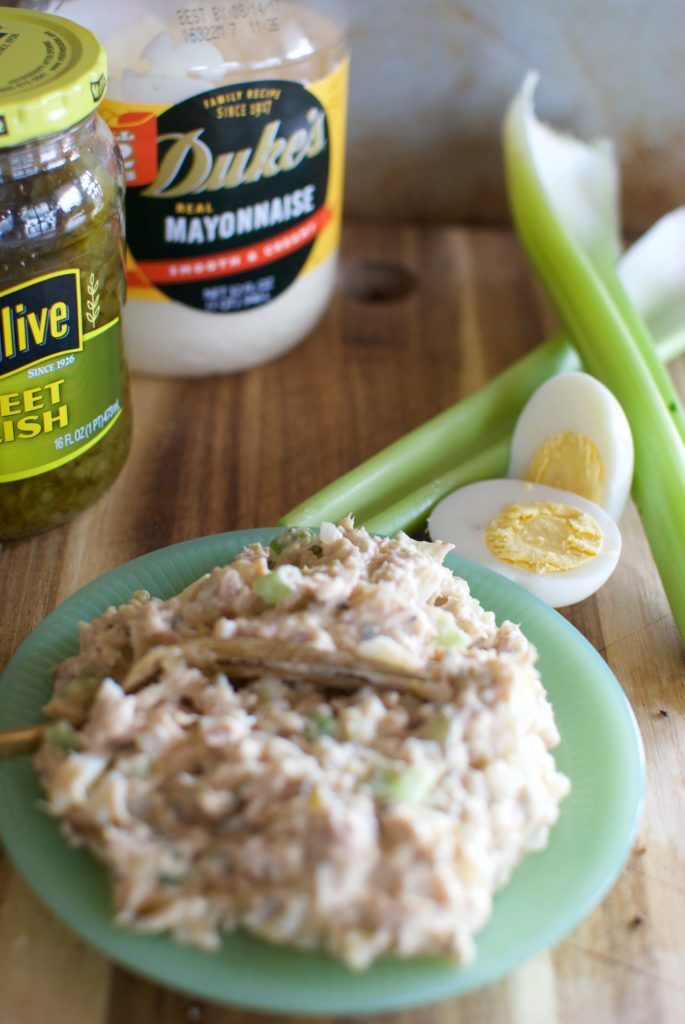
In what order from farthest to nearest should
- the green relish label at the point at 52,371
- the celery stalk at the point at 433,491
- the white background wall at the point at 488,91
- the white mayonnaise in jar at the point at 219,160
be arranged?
1. the white background wall at the point at 488,91
2. the white mayonnaise in jar at the point at 219,160
3. the celery stalk at the point at 433,491
4. the green relish label at the point at 52,371

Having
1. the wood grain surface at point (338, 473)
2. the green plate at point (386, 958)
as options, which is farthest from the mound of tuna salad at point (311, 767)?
the wood grain surface at point (338, 473)

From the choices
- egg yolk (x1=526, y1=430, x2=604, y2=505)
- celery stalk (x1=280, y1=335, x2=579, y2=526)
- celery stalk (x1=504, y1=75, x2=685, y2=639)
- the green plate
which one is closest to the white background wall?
celery stalk (x1=504, y1=75, x2=685, y2=639)

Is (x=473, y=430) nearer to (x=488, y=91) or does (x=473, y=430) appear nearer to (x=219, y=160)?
(x=219, y=160)

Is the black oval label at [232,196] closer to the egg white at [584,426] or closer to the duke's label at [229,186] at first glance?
the duke's label at [229,186]

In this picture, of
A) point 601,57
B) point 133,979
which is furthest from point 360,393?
point 133,979

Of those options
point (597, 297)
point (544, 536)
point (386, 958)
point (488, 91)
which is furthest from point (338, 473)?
point (488, 91)

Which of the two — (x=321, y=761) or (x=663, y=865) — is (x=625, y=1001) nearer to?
(x=663, y=865)

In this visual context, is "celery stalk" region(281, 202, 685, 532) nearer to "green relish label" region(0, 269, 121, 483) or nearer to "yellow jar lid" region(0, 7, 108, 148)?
"green relish label" region(0, 269, 121, 483)
